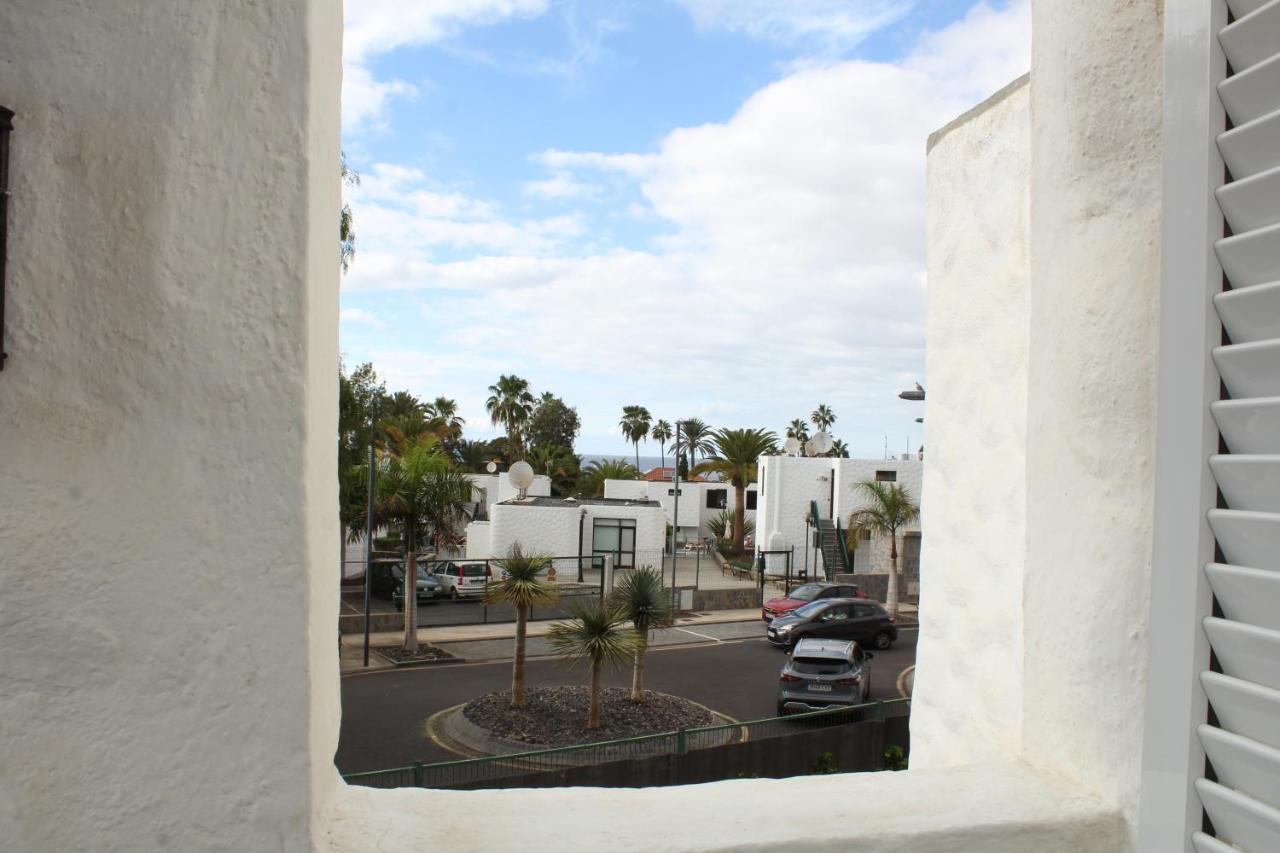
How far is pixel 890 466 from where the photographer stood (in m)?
31.0

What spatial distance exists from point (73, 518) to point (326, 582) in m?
0.42

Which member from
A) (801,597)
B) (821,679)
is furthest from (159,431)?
(801,597)

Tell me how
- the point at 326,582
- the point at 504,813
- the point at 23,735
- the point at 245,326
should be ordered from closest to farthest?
the point at 23,735 < the point at 245,326 < the point at 326,582 < the point at 504,813

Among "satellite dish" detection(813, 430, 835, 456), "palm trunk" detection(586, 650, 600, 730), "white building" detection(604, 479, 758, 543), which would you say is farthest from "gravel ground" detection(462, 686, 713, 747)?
"white building" detection(604, 479, 758, 543)

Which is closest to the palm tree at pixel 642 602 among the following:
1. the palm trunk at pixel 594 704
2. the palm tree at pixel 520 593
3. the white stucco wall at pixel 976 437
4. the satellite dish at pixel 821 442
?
the palm trunk at pixel 594 704

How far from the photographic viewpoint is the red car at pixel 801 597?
2161cm

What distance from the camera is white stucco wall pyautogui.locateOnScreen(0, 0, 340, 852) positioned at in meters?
1.44

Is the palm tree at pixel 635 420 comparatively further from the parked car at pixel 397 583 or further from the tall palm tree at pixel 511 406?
the parked car at pixel 397 583

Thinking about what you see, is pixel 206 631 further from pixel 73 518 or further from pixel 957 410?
pixel 957 410

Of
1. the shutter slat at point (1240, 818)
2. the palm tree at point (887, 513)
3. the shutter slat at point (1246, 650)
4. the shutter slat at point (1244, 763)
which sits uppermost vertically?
the shutter slat at point (1246, 650)

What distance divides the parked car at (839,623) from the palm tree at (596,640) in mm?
8088

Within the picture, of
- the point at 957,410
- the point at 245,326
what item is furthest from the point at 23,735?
the point at 957,410

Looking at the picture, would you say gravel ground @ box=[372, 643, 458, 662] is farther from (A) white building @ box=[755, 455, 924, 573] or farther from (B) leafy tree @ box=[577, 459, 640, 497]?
(B) leafy tree @ box=[577, 459, 640, 497]

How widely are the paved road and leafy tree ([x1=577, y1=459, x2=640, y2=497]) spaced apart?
2558 centimetres
